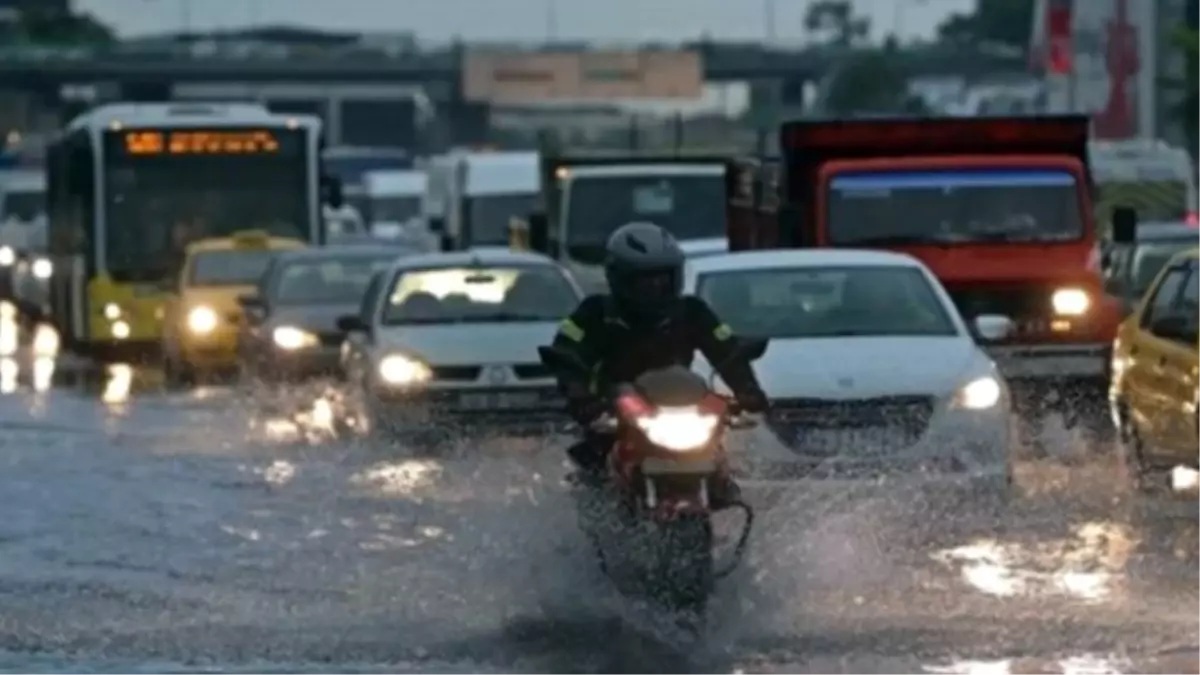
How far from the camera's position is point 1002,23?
14812cm

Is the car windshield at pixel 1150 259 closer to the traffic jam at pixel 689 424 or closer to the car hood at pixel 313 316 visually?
the traffic jam at pixel 689 424

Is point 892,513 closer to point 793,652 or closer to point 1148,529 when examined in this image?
point 1148,529

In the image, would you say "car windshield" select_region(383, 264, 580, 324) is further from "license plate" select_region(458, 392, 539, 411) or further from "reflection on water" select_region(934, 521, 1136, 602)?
"reflection on water" select_region(934, 521, 1136, 602)

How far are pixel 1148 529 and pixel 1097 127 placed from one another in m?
75.2

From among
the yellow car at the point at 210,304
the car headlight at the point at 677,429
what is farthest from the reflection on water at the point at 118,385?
the car headlight at the point at 677,429

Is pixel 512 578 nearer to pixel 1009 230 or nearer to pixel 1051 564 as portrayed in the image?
pixel 1051 564

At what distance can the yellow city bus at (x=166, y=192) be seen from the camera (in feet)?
122

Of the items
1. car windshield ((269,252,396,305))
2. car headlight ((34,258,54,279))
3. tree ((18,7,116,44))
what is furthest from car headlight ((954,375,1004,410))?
tree ((18,7,116,44))

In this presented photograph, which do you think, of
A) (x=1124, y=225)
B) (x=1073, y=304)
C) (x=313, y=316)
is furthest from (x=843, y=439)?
(x=313, y=316)

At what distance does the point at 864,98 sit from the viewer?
121 meters

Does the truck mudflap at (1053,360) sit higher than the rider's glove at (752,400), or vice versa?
the rider's glove at (752,400)

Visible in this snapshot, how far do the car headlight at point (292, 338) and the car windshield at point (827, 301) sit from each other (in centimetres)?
1142

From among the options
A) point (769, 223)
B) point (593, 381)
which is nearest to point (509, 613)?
point (593, 381)

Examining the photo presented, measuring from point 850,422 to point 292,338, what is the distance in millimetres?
13535
